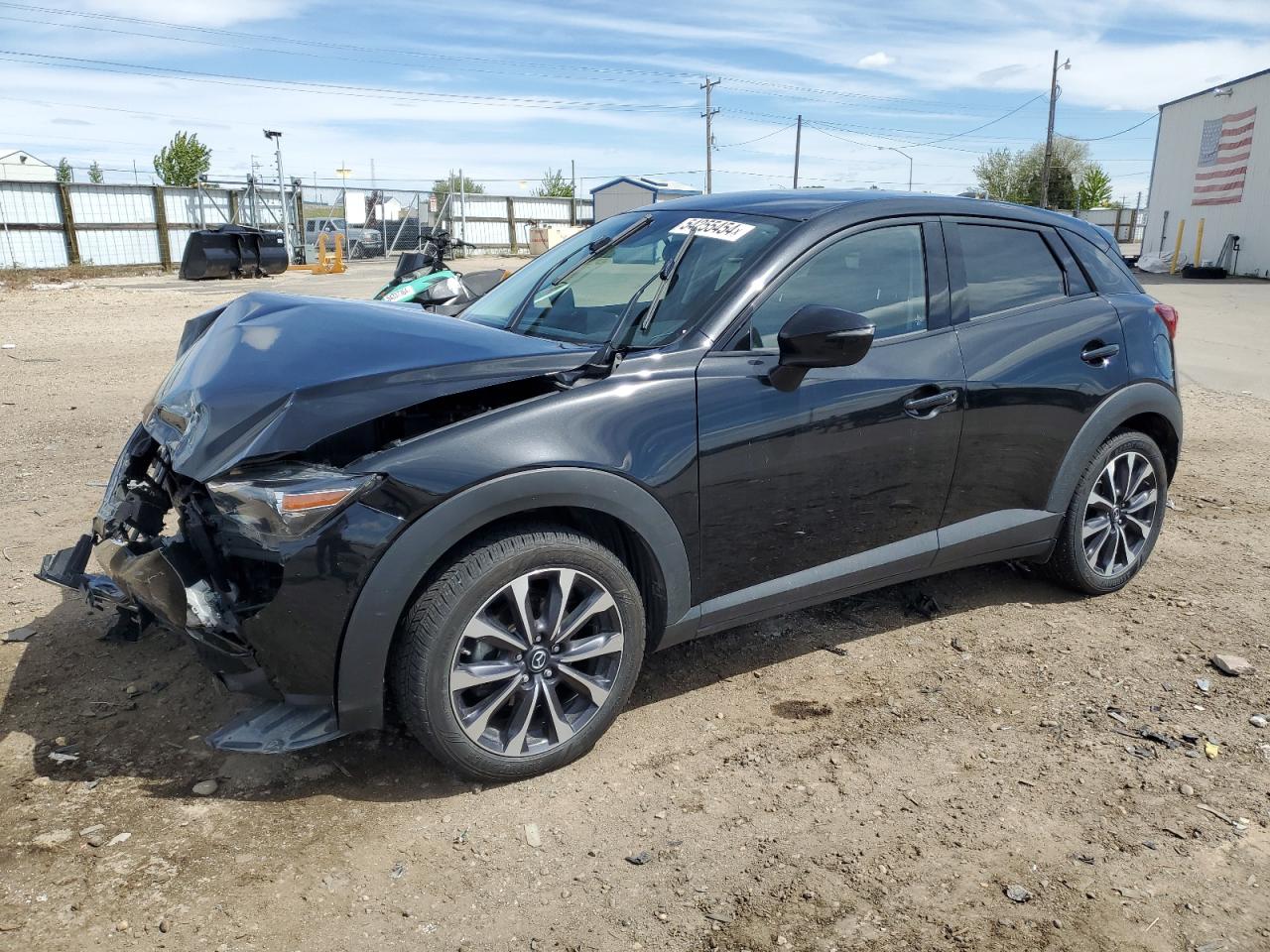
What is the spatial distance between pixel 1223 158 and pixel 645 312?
106ft

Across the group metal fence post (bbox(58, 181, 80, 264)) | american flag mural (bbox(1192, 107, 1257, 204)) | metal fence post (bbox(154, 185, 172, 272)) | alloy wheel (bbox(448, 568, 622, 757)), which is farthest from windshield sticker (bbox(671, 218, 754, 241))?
american flag mural (bbox(1192, 107, 1257, 204))

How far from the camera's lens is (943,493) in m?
3.81

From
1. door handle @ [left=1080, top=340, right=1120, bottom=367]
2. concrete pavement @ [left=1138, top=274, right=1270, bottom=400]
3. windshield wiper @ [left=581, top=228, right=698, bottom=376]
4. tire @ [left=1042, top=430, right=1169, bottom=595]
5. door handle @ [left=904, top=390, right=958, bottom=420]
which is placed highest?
windshield wiper @ [left=581, top=228, right=698, bottom=376]

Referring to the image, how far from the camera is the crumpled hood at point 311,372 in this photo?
2.79 m

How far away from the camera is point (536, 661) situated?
299 centimetres

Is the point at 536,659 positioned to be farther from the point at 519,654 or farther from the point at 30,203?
the point at 30,203

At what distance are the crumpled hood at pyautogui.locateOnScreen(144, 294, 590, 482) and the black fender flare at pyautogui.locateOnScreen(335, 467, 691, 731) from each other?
34cm

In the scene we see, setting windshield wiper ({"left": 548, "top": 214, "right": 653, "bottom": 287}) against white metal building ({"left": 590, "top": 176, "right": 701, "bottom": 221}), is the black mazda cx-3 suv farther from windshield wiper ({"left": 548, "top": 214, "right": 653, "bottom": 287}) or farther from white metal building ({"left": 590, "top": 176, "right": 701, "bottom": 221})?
white metal building ({"left": 590, "top": 176, "right": 701, "bottom": 221})

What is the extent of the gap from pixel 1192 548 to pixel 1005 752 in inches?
104

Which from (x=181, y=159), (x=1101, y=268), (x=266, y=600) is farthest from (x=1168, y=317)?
(x=181, y=159)

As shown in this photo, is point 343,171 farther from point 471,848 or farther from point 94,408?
point 471,848

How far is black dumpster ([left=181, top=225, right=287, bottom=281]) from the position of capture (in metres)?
22.8

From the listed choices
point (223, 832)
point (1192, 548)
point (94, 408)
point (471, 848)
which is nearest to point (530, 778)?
point (471, 848)

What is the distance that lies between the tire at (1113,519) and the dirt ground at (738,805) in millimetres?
159
